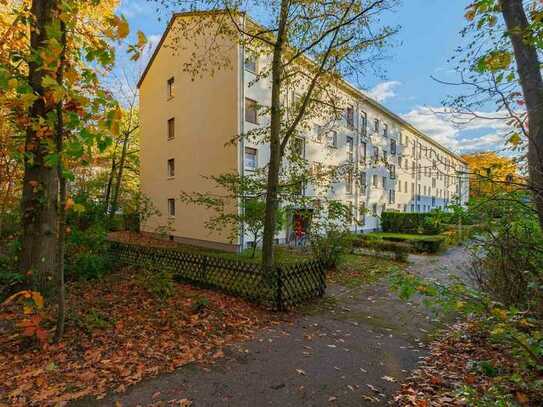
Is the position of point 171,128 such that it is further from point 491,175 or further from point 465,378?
point 465,378

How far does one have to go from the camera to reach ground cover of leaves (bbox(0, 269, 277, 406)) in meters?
3.41

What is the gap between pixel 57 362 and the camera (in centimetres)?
378

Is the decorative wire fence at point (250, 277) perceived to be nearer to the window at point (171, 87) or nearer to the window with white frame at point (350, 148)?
the window at point (171, 87)

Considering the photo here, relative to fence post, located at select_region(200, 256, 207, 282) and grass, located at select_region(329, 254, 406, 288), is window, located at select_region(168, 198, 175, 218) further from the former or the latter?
fence post, located at select_region(200, 256, 207, 282)

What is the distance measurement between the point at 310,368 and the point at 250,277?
9.51 ft


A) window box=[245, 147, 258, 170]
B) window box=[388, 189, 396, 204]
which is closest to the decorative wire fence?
window box=[245, 147, 258, 170]

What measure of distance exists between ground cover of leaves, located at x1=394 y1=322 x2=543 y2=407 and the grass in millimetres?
3192

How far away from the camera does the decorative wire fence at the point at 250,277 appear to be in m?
6.63

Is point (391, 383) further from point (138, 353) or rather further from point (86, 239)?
point (86, 239)

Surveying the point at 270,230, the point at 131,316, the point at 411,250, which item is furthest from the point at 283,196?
the point at 411,250

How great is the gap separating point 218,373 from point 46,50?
4.27 meters

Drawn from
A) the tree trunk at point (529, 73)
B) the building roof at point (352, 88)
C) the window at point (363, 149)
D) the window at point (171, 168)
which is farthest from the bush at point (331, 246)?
the window at point (363, 149)

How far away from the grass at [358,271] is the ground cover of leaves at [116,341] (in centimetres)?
451

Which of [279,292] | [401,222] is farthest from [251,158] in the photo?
[401,222]
